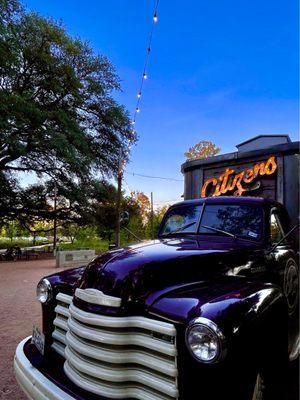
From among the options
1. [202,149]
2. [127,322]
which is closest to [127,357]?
[127,322]

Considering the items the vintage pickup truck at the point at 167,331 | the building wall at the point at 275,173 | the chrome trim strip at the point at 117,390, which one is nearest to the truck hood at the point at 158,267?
the vintage pickup truck at the point at 167,331

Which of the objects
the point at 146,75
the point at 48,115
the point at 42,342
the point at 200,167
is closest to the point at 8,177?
the point at 48,115

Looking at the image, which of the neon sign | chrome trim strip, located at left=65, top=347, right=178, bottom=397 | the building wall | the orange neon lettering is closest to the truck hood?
chrome trim strip, located at left=65, top=347, right=178, bottom=397

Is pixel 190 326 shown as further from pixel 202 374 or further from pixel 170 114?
pixel 170 114

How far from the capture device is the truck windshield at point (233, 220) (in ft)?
12.0

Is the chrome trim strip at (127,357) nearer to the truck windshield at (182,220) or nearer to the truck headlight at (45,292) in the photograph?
the truck headlight at (45,292)

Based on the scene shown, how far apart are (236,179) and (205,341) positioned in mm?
3420

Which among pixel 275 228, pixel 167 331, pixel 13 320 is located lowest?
pixel 13 320

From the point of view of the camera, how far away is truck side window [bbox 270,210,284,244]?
3.79 metres

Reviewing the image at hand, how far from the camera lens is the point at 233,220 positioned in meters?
3.78

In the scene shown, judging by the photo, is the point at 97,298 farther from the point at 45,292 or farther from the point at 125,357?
the point at 45,292

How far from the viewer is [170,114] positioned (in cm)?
1775

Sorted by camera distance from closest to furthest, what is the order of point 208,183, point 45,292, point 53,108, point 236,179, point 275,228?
1. point 45,292
2. point 275,228
3. point 236,179
4. point 208,183
5. point 53,108

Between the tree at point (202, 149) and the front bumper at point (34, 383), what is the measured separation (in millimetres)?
32177
